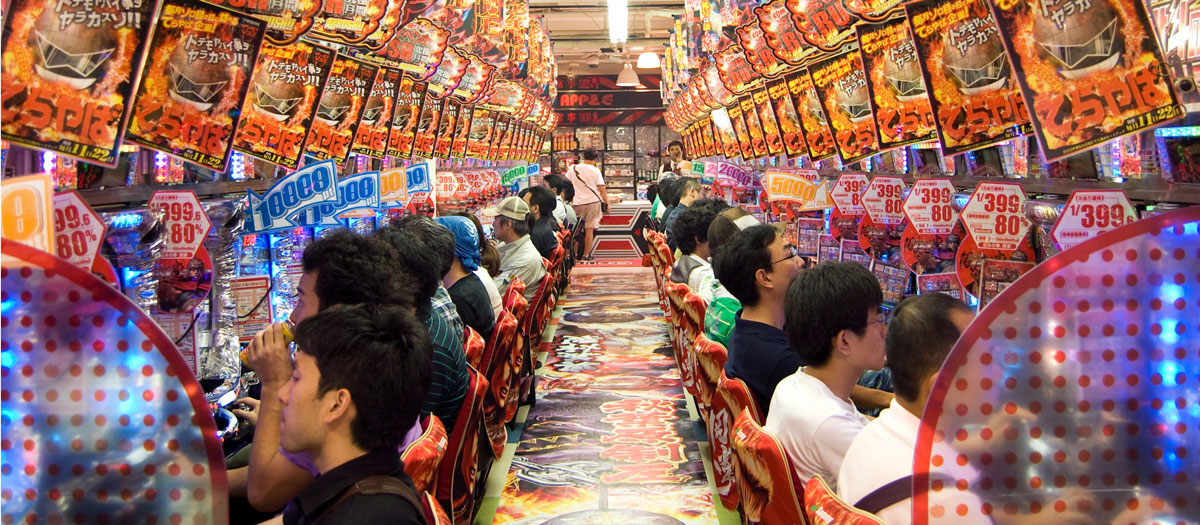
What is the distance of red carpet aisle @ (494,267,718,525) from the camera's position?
13.7ft

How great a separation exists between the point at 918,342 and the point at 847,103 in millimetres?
3101

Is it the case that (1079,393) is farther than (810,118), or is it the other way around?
(810,118)

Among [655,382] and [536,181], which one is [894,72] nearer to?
[655,382]

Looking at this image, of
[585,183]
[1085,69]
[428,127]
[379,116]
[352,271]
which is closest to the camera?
[1085,69]

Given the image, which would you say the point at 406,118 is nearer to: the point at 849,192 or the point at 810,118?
the point at 810,118

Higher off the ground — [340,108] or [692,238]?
[340,108]

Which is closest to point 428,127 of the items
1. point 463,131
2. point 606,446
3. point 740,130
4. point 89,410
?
point 463,131

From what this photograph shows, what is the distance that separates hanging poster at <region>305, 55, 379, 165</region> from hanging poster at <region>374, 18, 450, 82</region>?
0.51 meters

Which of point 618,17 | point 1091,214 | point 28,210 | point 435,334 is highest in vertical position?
point 618,17

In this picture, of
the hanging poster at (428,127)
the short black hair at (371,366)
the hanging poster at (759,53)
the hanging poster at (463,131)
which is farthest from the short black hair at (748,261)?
the hanging poster at (463,131)

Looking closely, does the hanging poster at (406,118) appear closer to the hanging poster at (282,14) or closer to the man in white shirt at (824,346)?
the hanging poster at (282,14)

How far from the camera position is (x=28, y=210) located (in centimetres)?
134

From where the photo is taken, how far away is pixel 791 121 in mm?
6184

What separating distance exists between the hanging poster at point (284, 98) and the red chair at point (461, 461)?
134 centimetres
